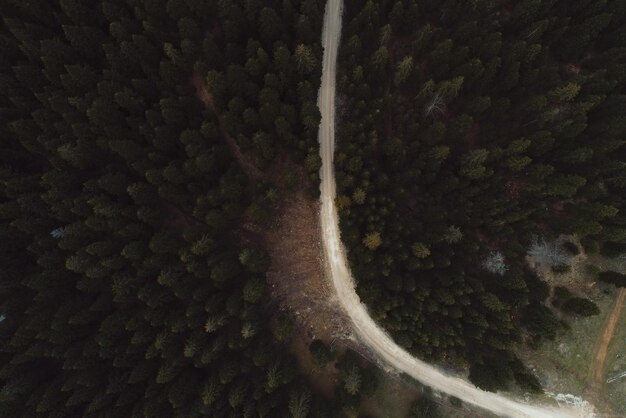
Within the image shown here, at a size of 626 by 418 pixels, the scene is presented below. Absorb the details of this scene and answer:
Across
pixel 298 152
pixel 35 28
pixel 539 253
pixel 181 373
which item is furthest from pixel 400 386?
pixel 35 28

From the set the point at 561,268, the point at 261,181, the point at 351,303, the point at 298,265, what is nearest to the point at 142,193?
the point at 261,181

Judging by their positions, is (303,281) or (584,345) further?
(584,345)

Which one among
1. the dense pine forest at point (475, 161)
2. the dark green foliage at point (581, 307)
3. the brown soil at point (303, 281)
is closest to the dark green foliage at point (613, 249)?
the dense pine forest at point (475, 161)

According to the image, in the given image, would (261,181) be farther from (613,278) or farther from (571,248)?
(613,278)

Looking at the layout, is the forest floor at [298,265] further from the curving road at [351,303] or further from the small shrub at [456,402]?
the small shrub at [456,402]

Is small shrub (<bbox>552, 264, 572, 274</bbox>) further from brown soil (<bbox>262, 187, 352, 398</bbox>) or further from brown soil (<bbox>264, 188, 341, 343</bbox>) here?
brown soil (<bbox>264, 188, 341, 343</bbox>)

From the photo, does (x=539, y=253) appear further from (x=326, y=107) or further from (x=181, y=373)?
(x=181, y=373)
